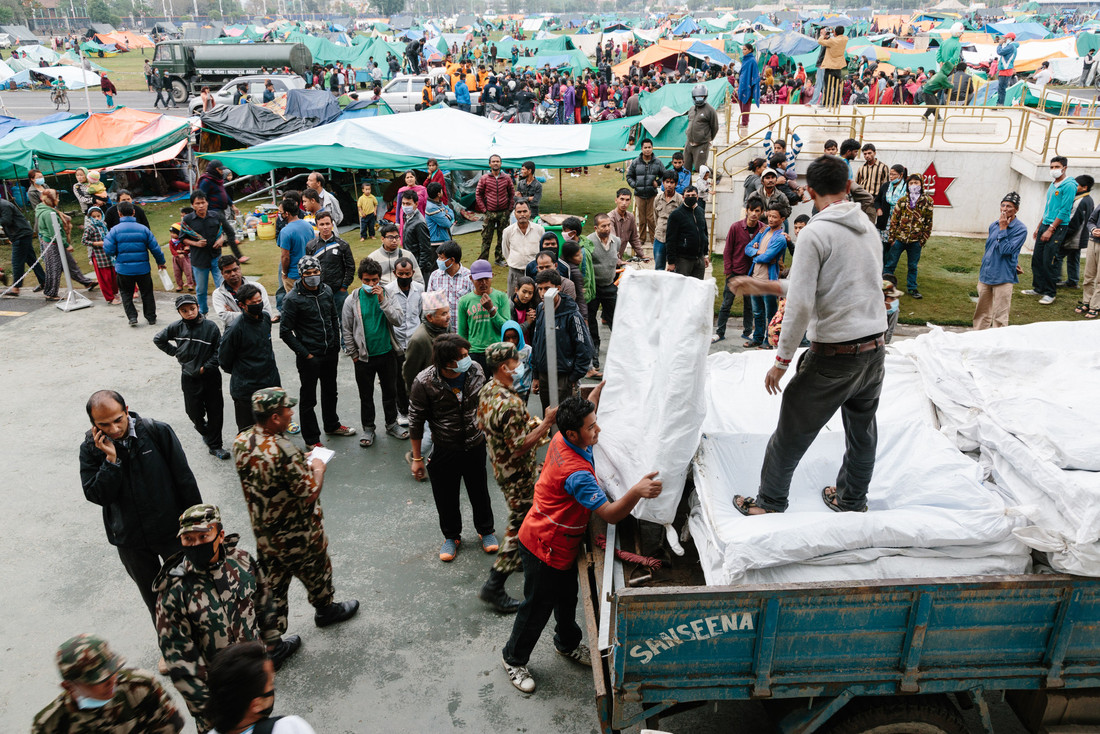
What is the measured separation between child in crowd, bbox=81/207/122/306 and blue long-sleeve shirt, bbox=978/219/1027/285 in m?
10.9

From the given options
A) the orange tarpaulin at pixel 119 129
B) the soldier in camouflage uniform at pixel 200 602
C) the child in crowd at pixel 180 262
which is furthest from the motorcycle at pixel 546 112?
the soldier in camouflage uniform at pixel 200 602

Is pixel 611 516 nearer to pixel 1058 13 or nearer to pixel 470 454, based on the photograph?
pixel 470 454

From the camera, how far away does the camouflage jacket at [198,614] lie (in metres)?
3.33

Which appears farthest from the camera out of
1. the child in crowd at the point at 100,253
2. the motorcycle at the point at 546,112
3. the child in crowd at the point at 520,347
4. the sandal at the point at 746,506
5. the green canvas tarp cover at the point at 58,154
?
the motorcycle at the point at 546,112

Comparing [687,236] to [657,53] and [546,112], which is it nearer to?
[546,112]

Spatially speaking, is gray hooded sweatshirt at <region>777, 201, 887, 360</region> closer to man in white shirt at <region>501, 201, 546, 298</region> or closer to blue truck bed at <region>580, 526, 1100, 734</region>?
blue truck bed at <region>580, 526, 1100, 734</region>

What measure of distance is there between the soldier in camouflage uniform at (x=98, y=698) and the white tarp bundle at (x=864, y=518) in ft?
7.62

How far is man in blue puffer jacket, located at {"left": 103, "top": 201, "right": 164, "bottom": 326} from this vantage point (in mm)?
9109

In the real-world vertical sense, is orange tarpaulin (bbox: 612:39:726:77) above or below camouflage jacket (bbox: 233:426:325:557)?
above

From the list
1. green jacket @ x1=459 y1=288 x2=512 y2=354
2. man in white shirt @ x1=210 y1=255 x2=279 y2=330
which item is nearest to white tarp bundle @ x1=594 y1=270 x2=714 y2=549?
green jacket @ x1=459 y1=288 x2=512 y2=354

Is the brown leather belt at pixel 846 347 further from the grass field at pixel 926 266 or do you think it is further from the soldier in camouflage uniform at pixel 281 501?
the grass field at pixel 926 266

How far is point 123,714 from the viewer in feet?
9.12

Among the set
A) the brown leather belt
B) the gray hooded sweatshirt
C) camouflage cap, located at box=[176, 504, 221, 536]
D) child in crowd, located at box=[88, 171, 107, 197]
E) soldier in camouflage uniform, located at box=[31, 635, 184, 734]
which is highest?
the gray hooded sweatshirt

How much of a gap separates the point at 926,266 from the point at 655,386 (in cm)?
906
